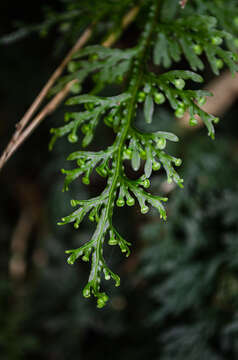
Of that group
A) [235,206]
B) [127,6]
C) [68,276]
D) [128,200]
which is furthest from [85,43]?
[68,276]

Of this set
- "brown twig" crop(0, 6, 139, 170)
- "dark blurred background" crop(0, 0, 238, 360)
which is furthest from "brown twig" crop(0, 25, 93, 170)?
"dark blurred background" crop(0, 0, 238, 360)

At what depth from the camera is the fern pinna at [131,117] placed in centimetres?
85

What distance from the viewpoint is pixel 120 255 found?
274 centimetres

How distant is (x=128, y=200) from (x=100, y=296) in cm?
23

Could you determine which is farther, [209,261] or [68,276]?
[68,276]

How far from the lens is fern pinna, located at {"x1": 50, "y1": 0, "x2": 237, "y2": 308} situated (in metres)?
0.85

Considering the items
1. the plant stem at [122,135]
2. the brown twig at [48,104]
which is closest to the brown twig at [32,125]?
the brown twig at [48,104]

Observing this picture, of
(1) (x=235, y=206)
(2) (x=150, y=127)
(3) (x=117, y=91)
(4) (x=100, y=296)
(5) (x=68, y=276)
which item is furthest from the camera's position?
(5) (x=68, y=276)

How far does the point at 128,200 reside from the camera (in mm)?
856

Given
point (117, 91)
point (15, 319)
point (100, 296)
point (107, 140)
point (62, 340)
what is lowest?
point (62, 340)

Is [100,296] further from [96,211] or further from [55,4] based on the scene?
[55,4]

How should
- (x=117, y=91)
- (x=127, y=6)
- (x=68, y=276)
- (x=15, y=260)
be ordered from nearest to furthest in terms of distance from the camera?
(x=127, y=6)
(x=117, y=91)
(x=68, y=276)
(x=15, y=260)

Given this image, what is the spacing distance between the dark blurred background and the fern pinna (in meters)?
0.47

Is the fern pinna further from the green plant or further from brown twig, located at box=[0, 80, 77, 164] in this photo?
brown twig, located at box=[0, 80, 77, 164]
